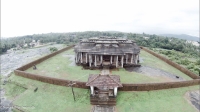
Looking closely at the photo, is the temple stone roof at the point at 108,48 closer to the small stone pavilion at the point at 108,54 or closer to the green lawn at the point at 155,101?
the small stone pavilion at the point at 108,54

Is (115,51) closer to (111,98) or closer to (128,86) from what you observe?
(128,86)

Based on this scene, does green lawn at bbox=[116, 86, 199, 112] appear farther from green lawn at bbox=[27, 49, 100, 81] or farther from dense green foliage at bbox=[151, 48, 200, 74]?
dense green foliage at bbox=[151, 48, 200, 74]

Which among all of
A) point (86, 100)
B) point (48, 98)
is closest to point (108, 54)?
point (86, 100)

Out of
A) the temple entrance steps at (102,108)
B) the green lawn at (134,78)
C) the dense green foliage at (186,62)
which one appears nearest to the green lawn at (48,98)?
the temple entrance steps at (102,108)

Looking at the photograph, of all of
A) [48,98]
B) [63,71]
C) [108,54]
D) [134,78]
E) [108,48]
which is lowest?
[48,98]

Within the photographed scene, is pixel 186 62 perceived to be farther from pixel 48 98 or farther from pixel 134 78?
pixel 48 98

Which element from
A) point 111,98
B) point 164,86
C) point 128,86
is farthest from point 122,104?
point 164,86
